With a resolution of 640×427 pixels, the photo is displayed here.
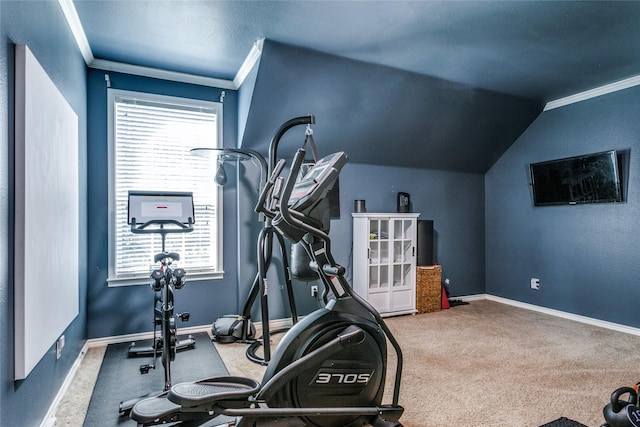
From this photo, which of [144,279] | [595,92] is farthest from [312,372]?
[595,92]

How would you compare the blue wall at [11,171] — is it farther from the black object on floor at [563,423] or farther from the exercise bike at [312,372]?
the black object on floor at [563,423]

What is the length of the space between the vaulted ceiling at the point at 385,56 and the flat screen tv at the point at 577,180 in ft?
2.59

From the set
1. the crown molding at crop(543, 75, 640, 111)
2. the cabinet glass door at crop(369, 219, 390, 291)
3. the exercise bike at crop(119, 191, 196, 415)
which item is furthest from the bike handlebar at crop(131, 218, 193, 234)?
the crown molding at crop(543, 75, 640, 111)

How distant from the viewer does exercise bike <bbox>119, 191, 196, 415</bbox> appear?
2.71m

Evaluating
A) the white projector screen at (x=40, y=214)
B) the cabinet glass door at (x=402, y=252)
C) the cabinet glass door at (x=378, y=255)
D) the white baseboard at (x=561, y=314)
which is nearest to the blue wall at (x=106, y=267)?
the white projector screen at (x=40, y=214)

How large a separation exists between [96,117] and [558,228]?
5.39 meters

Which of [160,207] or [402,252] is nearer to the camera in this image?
[160,207]

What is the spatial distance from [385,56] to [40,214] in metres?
2.88

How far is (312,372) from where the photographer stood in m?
1.85

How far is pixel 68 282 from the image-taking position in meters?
2.46

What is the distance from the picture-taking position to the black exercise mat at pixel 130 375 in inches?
84.7

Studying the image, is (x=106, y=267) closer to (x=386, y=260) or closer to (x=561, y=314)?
(x=386, y=260)

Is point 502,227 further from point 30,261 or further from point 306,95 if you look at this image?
point 30,261

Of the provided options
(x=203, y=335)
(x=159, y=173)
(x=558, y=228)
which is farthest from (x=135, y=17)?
(x=558, y=228)
